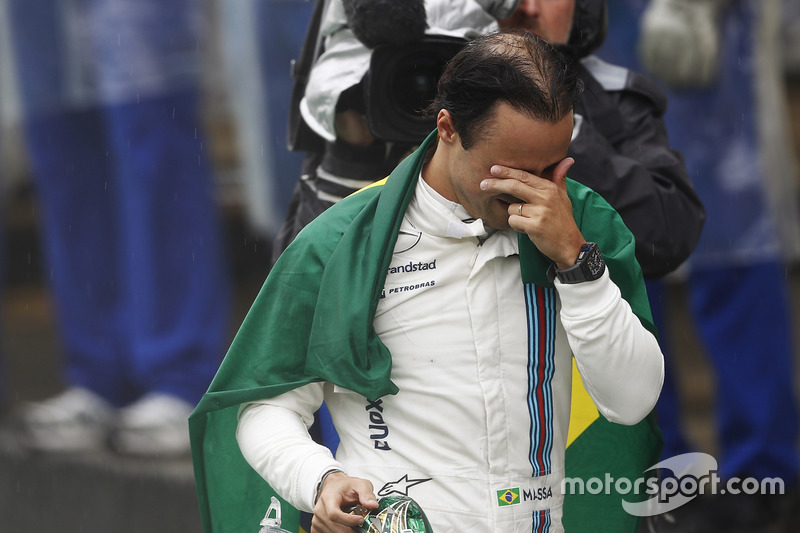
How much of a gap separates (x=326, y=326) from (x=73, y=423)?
4.50 metres

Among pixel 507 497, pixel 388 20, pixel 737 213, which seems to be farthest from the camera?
pixel 737 213

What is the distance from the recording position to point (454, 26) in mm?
3428

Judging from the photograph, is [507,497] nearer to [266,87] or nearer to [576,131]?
[576,131]

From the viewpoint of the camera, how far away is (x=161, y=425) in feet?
20.6

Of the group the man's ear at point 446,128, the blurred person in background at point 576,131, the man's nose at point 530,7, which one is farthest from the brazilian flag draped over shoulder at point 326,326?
the man's nose at point 530,7

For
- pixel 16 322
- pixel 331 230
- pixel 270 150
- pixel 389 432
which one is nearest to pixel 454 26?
pixel 331 230

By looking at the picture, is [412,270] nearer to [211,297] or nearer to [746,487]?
[746,487]

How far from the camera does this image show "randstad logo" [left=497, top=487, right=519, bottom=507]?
2664 millimetres

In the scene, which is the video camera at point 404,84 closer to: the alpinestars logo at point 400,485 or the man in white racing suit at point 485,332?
the man in white racing suit at point 485,332

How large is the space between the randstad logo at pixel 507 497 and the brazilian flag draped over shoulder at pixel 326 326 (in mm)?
303

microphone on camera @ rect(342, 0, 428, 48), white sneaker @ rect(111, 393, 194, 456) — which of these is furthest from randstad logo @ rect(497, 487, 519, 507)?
white sneaker @ rect(111, 393, 194, 456)

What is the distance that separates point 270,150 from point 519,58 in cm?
382

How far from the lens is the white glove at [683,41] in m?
4.97

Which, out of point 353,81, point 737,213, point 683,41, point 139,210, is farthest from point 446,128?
point 139,210
